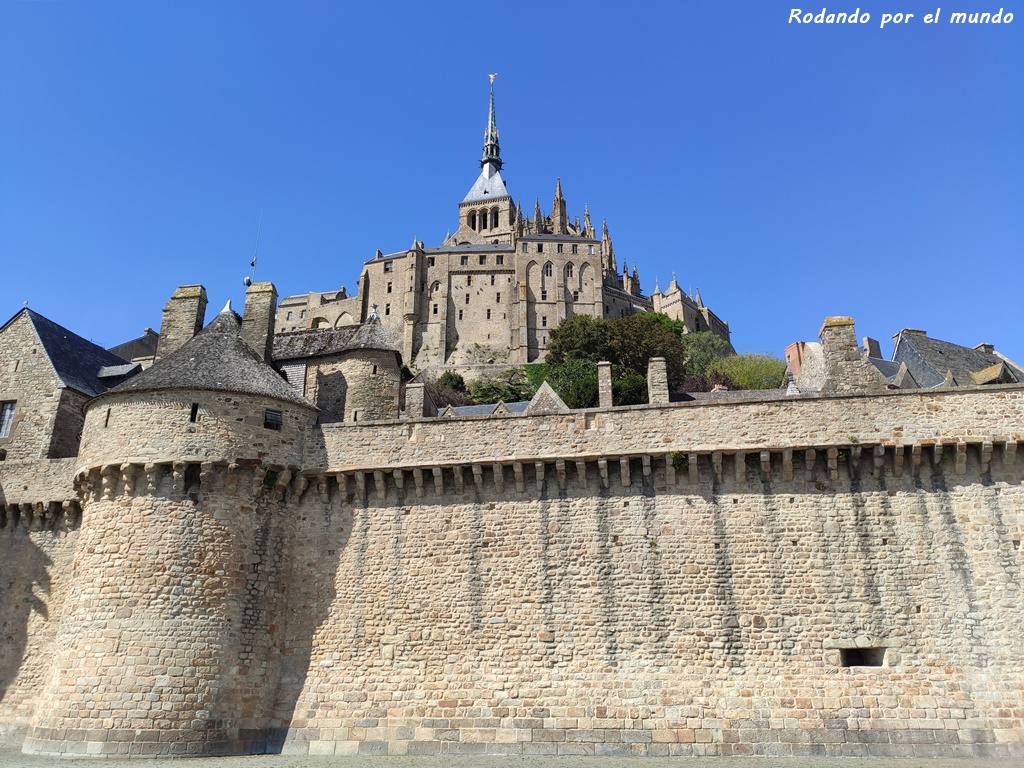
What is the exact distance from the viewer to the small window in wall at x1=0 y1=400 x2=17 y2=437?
22.3 m

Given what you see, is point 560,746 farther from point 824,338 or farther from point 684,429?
point 824,338

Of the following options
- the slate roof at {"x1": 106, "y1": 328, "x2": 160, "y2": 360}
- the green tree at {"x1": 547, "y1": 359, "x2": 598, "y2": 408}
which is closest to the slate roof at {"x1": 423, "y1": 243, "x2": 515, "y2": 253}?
the green tree at {"x1": 547, "y1": 359, "x2": 598, "y2": 408}

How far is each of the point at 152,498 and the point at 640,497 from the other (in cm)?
1042

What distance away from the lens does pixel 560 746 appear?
1480 centimetres

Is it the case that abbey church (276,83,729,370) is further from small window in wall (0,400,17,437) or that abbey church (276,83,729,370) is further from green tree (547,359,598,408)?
small window in wall (0,400,17,437)

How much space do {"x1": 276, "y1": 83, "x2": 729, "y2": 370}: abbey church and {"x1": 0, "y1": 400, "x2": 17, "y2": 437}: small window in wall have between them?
53594 mm

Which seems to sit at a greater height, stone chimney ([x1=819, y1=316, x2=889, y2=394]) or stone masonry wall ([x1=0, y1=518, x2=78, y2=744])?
stone chimney ([x1=819, y1=316, x2=889, y2=394])

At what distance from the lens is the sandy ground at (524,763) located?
43.8ft

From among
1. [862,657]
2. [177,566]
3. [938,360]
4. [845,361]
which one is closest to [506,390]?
[938,360]

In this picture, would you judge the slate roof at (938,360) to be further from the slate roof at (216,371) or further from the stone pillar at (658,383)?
the slate roof at (216,371)

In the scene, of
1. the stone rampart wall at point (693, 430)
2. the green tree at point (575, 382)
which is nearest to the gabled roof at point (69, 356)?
the stone rampart wall at point (693, 430)

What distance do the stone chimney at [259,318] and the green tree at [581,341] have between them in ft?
113

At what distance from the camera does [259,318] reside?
21984 millimetres

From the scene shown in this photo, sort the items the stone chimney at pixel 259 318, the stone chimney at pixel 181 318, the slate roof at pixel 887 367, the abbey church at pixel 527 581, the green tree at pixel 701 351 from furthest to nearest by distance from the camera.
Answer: the green tree at pixel 701 351 < the slate roof at pixel 887 367 < the stone chimney at pixel 181 318 < the stone chimney at pixel 259 318 < the abbey church at pixel 527 581
